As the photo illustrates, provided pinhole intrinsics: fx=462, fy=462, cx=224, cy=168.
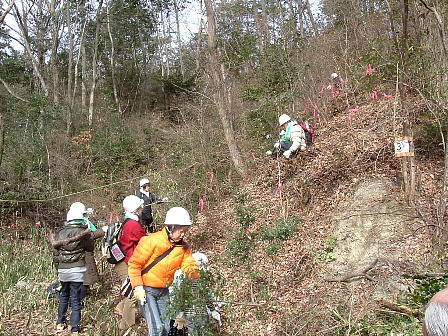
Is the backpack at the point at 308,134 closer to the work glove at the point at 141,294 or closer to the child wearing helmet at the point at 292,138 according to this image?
the child wearing helmet at the point at 292,138

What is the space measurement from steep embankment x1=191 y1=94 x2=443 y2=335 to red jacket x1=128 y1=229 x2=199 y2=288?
1.20 meters

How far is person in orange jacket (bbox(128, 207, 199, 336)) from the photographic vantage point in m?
4.38

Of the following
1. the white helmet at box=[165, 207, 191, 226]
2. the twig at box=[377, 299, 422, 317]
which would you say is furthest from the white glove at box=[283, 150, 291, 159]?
the white helmet at box=[165, 207, 191, 226]

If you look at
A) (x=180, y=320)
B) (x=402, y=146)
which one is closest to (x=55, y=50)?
(x=402, y=146)

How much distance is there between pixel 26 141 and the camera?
1488cm

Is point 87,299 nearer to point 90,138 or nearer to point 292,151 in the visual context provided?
point 292,151

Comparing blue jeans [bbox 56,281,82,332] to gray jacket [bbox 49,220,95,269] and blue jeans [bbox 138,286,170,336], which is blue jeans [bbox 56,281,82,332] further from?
blue jeans [bbox 138,286,170,336]

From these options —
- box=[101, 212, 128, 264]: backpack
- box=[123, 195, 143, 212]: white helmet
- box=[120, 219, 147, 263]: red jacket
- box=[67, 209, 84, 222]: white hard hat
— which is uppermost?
box=[123, 195, 143, 212]: white helmet

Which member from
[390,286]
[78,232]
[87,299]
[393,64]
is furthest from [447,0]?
[87,299]

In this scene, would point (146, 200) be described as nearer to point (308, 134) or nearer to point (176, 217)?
point (308, 134)

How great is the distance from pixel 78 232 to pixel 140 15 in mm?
20963

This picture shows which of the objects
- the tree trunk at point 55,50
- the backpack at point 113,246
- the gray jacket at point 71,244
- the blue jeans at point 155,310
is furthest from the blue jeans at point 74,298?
the tree trunk at point 55,50

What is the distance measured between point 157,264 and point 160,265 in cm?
3

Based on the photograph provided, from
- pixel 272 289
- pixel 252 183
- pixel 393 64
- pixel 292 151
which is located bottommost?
pixel 272 289
